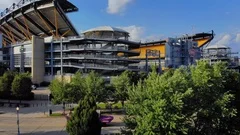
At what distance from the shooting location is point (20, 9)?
13262 centimetres

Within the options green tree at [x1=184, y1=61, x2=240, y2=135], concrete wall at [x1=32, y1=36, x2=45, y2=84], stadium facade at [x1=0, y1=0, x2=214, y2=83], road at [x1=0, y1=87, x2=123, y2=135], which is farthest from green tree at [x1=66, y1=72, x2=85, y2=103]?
concrete wall at [x1=32, y1=36, x2=45, y2=84]

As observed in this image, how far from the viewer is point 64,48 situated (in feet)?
374

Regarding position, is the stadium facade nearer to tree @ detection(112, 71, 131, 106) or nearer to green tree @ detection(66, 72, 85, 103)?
tree @ detection(112, 71, 131, 106)

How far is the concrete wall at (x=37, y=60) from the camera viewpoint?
112 metres

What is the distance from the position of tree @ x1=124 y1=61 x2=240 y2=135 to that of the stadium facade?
76696 millimetres

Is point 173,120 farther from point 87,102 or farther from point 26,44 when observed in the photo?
point 26,44

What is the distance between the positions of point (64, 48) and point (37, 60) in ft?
34.2

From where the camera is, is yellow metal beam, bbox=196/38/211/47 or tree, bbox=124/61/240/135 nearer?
tree, bbox=124/61/240/135

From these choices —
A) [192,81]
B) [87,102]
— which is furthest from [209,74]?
[87,102]

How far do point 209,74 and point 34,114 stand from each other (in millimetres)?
32699

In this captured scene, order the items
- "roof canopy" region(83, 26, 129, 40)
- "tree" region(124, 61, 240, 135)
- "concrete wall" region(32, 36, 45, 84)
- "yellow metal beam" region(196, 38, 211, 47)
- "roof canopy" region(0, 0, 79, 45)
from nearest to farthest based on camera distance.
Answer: "tree" region(124, 61, 240, 135) < "concrete wall" region(32, 36, 45, 84) < "roof canopy" region(83, 26, 129, 40) < "roof canopy" region(0, 0, 79, 45) < "yellow metal beam" region(196, 38, 211, 47)

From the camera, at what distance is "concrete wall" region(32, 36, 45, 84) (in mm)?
112062

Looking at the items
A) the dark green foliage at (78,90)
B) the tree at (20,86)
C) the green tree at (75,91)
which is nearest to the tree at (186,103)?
the dark green foliage at (78,90)

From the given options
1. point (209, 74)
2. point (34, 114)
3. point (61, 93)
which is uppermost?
point (209, 74)
